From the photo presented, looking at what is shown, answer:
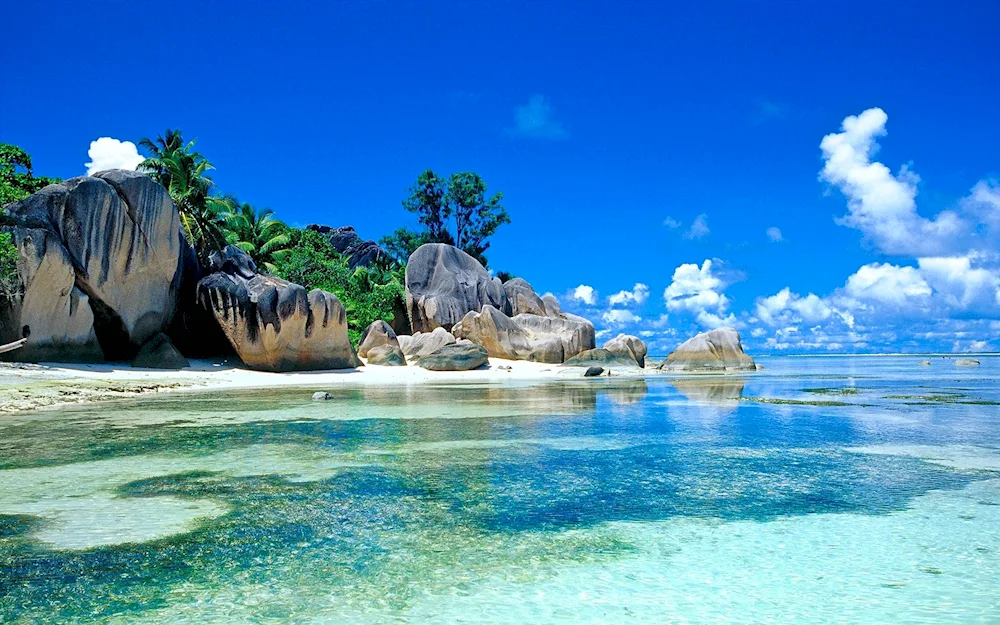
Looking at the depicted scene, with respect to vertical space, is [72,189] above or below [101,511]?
above

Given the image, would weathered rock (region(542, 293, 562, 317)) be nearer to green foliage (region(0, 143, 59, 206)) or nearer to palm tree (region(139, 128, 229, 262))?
palm tree (region(139, 128, 229, 262))

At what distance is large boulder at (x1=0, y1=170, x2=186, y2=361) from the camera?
1778 centimetres

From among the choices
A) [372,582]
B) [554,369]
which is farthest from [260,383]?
[372,582]

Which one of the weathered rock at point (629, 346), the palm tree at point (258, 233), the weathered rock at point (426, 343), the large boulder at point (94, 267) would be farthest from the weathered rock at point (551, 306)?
the large boulder at point (94, 267)

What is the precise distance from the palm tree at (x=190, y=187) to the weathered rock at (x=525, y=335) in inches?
479

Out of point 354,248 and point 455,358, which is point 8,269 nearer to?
point 455,358

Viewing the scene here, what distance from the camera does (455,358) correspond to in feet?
98.5

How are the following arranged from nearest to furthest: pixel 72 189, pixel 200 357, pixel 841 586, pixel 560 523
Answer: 1. pixel 841 586
2. pixel 560 523
3. pixel 72 189
4. pixel 200 357

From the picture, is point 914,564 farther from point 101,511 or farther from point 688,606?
point 101,511

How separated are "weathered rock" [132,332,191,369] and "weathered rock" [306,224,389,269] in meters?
26.1

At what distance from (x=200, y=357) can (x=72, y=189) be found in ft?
26.0

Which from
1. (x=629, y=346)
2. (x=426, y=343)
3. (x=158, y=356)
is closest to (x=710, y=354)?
(x=629, y=346)

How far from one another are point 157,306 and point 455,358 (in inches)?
484

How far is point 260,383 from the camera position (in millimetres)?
21438
